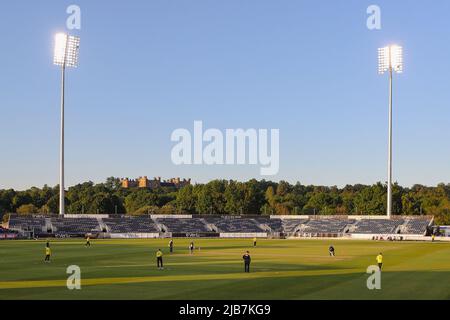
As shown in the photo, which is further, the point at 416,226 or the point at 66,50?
the point at 416,226

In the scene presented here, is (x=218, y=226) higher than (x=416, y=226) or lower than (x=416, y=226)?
lower

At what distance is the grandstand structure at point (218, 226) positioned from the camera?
118 m

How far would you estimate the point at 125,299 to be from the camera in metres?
29.6

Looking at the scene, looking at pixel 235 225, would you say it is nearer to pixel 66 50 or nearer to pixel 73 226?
pixel 73 226

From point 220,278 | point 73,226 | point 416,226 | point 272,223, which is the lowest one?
point 272,223

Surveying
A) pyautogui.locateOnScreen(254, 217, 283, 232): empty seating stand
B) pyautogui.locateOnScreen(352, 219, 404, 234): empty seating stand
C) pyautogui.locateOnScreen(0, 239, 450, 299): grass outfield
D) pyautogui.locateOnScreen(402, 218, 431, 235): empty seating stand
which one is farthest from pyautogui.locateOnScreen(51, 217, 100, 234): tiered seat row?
pyautogui.locateOnScreen(402, 218, 431, 235): empty seating stand

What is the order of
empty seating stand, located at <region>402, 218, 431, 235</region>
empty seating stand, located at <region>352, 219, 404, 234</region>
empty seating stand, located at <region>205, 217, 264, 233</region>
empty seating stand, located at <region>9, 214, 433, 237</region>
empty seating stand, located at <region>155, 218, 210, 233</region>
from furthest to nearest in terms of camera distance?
empty seating stand, located at <region>205, 217, 264, 233</region>, empty seating stand, located at <region>155, 218, 210, 233</region>, empty seating stand, located at <region>352, 219, 404, 234</region>, empty seating stand, located at <region>402, 218, 431, 235</region>, empty seating stand, located at <region>9, 214, 433, 237</region>

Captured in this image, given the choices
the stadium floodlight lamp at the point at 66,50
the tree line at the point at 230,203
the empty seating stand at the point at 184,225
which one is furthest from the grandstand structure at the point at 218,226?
the tree line at the point at 230,203

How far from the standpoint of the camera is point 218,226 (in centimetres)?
13438

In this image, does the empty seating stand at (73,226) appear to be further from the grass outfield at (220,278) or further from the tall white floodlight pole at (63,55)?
the grass outfield at (220,278)

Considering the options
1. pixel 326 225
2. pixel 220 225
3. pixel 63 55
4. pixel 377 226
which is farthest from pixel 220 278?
pixel 326 225

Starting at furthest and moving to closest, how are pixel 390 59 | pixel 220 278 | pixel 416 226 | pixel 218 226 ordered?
pixel 218 226 < pixel 416 226 < pixel 390 59 < pixel 220 278

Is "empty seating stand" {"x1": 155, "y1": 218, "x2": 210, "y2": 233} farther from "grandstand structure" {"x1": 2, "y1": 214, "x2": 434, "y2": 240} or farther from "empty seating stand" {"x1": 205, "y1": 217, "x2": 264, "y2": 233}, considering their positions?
"empty seating stand" {"x1": 205, "y1": 217, "x2": 264, "y2": 233}

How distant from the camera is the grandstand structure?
118312mm
